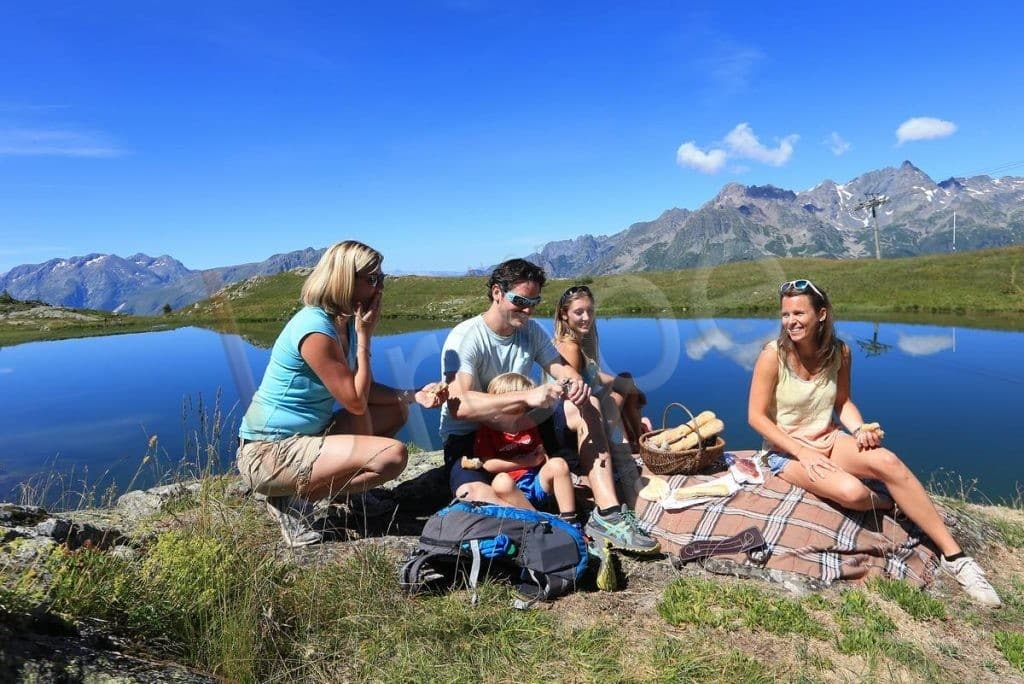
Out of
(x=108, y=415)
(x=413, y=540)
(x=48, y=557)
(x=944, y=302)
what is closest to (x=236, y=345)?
(x=413, y=540)

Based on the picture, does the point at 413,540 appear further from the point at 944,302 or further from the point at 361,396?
the point at 944,302

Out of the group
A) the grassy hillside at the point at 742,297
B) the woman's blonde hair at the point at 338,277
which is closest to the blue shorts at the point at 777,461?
the woman's blonde hair at the point at 338,277

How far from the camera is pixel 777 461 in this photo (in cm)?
590

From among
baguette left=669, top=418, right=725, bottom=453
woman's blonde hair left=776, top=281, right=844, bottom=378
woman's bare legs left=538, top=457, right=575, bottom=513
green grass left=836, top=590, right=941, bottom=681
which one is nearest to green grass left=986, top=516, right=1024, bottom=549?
woman's blonde hair left=776, top=281, right=844, bottom=378

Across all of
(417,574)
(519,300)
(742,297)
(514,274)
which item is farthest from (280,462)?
(742,297)

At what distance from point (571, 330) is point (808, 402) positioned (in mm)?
2580

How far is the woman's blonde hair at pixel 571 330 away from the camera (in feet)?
22.5

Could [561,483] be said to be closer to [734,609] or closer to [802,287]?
[734,609]

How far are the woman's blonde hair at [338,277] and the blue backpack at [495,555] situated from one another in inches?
80.4

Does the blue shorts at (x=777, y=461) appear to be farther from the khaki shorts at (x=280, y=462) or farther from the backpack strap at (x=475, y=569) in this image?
the khaki shorts at (x=280, y=462)

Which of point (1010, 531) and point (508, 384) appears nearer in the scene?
point (508, 384)

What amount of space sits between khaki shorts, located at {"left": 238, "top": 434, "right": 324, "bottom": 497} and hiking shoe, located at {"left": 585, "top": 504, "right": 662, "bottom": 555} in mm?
2560

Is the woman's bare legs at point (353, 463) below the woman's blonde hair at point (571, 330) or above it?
below

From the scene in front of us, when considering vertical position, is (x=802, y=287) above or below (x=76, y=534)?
above
